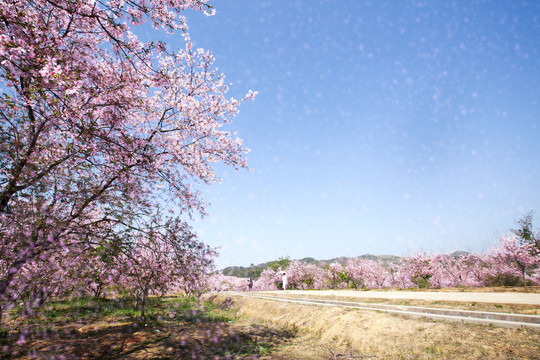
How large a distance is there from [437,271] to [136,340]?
113ft

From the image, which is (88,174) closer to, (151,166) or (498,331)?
(151,166)

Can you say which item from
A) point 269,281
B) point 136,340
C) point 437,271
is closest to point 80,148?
point 136,340

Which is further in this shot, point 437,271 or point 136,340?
point 437,271

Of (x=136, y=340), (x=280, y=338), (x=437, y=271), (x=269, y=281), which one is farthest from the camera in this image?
(x=269, y=281)

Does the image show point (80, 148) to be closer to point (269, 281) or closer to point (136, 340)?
point (136, 340)

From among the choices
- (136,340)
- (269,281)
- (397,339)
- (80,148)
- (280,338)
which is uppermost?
(80,148)

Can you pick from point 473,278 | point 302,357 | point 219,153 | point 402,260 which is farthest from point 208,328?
point 473,278

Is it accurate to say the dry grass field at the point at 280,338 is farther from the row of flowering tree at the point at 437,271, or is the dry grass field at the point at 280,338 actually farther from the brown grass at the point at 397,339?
the row of flowering tree at the point at 437,271

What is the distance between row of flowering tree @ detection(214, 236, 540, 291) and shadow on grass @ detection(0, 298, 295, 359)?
23.8 metres

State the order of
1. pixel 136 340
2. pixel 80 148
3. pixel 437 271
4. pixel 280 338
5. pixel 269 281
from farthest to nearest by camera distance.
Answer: pixel 269 281 < pixel 437 271 < pixel 280 338 < pixel 136 340 < pixel 80 148

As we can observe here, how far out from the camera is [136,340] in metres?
8.20

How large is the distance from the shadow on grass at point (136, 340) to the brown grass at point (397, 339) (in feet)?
3.62

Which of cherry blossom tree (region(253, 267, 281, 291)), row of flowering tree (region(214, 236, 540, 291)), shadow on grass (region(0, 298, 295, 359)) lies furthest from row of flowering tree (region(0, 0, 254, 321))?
cherry blossom tree (region(253, 267, 281, 291))

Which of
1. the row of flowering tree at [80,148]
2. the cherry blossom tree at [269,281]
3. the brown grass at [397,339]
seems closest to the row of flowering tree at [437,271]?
the cherry blossom tree at [269,281]
